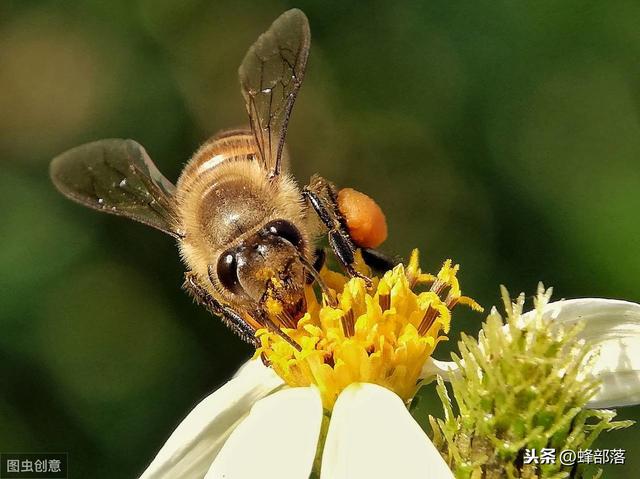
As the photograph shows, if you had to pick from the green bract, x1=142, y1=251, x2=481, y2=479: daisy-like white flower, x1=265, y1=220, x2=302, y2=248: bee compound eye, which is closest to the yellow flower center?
x1=142, y1=251, x2=481, y2=479: daisy-like white flower

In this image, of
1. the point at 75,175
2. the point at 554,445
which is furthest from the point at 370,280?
the point at 75,175

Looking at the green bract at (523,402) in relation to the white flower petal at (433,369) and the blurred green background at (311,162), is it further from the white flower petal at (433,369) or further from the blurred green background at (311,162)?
the blurred green background at (311,162)

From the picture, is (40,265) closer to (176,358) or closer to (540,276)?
(176,358)

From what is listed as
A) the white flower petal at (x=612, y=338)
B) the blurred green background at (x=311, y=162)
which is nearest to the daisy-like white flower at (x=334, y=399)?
the white flower petal at (x=612, y=338)

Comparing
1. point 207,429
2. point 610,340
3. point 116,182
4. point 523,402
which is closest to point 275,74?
point 116,182

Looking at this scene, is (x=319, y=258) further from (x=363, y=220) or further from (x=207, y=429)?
(x=207, y=429)

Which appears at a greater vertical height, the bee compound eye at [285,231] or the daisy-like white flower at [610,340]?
the bee compound eye at [285,231]

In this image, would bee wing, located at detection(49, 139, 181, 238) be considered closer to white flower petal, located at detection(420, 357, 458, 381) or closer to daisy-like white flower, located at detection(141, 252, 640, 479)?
daisy-like white flower, located at detection(141, 252, 640, 479)
